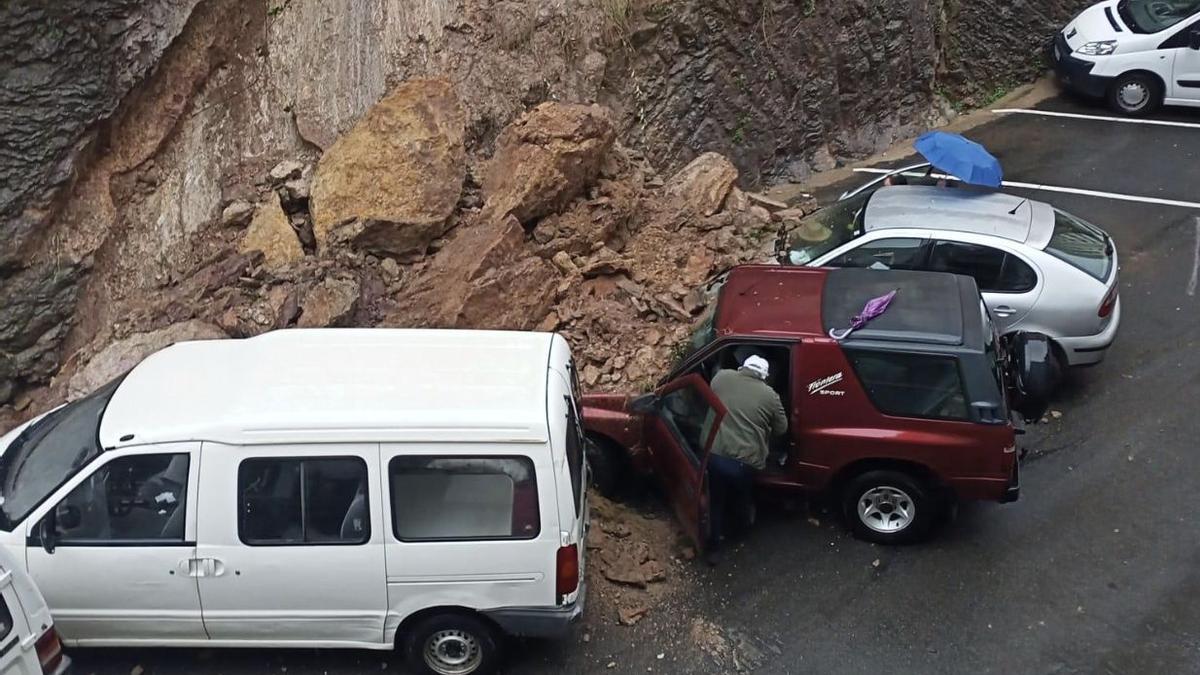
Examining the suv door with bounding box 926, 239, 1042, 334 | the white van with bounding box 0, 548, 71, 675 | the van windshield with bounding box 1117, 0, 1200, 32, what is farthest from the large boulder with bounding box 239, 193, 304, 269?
the van windshield with bounding box 1117, 0, 1200, 32

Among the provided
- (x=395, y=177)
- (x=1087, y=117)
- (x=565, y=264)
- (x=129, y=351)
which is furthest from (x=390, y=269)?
(x=1087, y=117)

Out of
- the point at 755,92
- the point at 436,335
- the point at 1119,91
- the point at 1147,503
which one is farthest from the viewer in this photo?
the point at 1119,91

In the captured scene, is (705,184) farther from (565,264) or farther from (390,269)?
(390,269)

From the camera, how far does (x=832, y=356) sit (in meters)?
6.85

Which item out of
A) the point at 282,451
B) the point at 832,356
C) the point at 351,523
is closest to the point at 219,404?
the point at 282,451

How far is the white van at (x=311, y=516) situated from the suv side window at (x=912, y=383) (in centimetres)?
220

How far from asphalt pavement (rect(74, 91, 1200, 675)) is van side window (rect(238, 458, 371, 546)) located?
1.12 metres

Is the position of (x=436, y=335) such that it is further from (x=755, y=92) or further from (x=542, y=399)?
(x=755, y=92)

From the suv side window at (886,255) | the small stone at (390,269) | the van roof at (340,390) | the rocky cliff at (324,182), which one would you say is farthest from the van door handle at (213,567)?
the suv side window at (886,255)

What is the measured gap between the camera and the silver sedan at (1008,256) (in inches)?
335

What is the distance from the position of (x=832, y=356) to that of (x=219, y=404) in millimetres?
3945

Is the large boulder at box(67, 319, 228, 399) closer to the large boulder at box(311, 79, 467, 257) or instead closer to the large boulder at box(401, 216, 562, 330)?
the large boulder at box(311, 79, 467, 257)

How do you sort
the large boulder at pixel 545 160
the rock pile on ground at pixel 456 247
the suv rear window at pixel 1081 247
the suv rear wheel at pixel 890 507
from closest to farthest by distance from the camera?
the suv rear wheel at pixel 890 507
the suv rear window at pixel 1081 247
the rock pile on ground at pixel 456 247
the large boulder at pixel 545 160

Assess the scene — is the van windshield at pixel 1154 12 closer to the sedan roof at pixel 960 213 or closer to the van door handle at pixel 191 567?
the sedan roof at pixel 960 213
